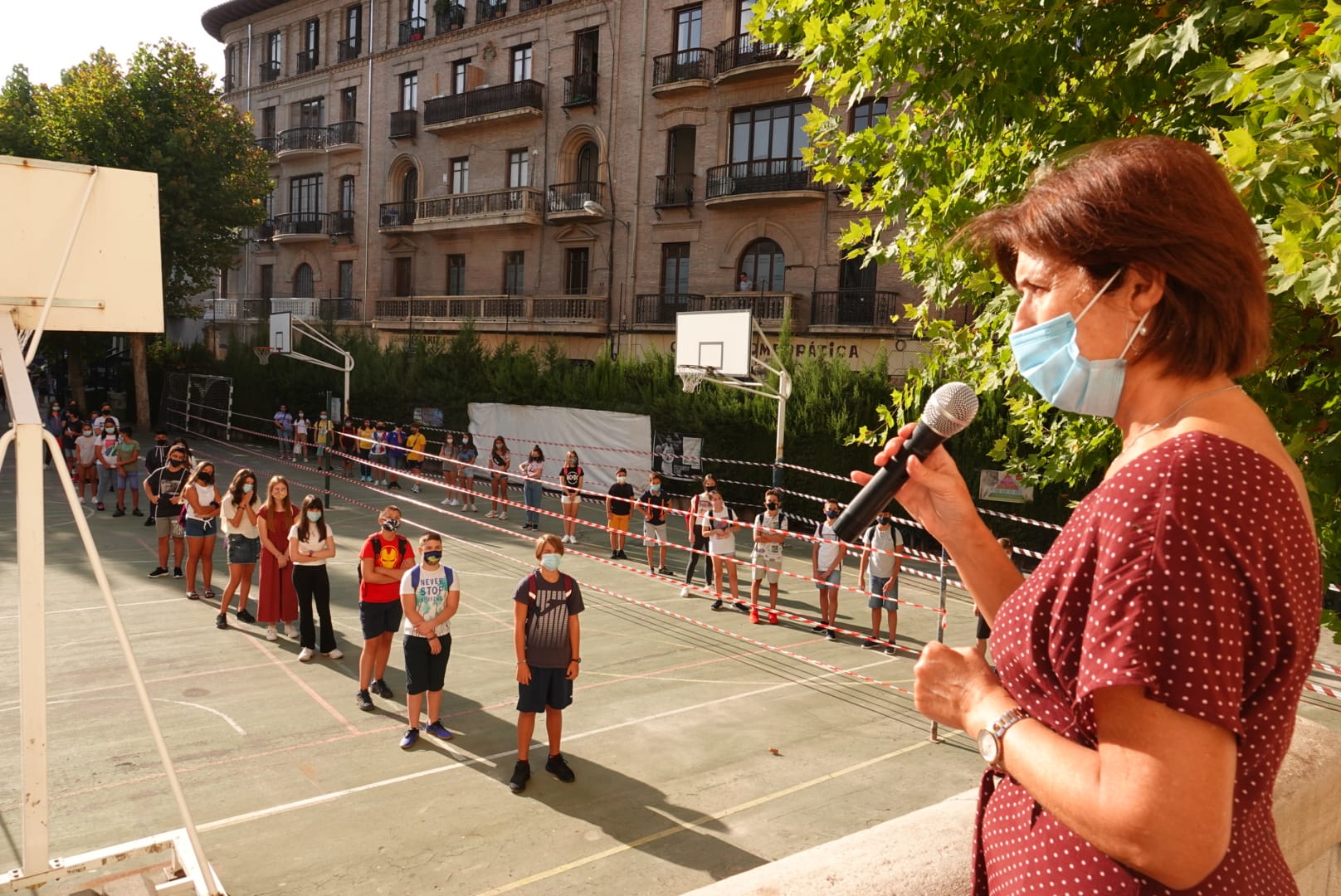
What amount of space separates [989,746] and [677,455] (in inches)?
840

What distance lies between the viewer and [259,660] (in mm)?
10516

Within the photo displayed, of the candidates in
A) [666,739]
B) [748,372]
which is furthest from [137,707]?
[748,372]

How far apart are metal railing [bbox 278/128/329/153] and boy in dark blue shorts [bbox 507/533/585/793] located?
3521 cm

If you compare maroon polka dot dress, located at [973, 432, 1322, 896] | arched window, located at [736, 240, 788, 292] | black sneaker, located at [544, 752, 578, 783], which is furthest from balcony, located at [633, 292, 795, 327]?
maroon polka dot dress, located at [973, 432, 1322, 896]

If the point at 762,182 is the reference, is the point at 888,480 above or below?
below

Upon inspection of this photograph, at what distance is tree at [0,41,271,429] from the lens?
30203mm

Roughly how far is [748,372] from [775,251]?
8326 millimetres

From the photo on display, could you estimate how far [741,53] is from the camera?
2586 cm

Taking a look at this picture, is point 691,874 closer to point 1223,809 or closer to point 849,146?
point 849,146

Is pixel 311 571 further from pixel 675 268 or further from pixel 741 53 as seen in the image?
pixel 741 53

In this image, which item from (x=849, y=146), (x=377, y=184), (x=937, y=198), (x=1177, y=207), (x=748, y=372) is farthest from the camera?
(x=377, y=184)

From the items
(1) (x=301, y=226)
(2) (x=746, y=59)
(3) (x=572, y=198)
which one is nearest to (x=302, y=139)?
(1) (x=301, y=226)

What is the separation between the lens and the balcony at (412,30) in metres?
34.5

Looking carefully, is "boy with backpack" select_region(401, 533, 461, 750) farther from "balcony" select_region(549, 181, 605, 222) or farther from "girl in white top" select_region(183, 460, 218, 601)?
"balcony" select_region(549, 181, 605, 222)
